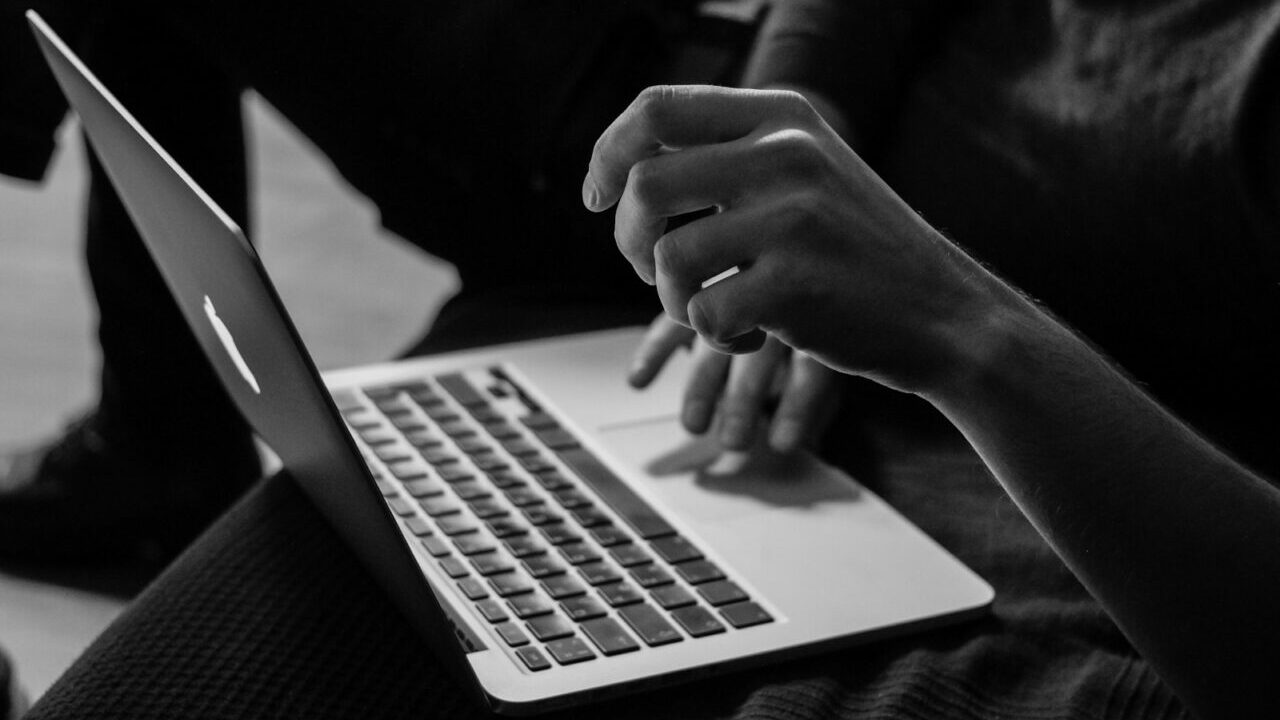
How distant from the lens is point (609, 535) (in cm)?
74

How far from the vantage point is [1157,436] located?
57 centimetres

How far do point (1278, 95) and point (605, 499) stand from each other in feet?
1.51

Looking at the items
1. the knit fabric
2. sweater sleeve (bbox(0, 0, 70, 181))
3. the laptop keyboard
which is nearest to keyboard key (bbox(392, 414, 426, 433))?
the laptop keyboard

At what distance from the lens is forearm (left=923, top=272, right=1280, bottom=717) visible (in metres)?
0.55

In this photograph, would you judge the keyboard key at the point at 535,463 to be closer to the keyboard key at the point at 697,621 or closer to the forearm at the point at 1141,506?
the keyboard key at the point at 697,621

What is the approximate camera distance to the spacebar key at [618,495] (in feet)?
2.44

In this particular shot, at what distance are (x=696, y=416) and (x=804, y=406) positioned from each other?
7cm

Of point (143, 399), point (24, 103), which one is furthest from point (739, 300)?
point (143, 399)

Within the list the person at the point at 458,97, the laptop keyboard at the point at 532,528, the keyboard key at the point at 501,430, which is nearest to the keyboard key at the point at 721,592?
the laptop keyboard at the point at 532,528

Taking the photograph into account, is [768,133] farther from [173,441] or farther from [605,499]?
[173,441]

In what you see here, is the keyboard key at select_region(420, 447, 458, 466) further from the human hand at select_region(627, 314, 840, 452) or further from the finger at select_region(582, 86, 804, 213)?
the finger at select_region(582, 86, 804, 213)

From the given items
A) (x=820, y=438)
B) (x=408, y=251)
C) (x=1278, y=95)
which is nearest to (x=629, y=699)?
(x=820, y=438)

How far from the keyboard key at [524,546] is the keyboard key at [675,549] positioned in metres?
0.06

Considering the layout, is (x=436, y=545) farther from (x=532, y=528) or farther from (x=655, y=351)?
(x=655, y=351)
